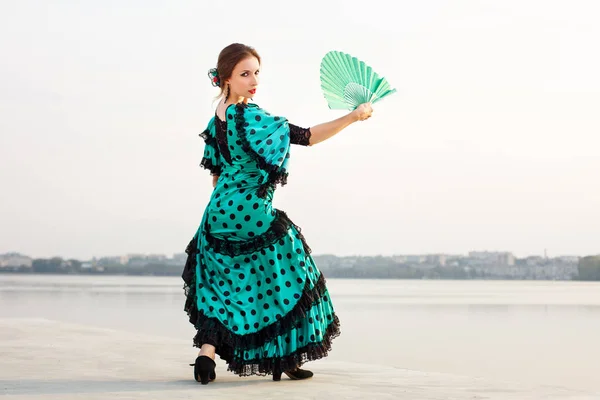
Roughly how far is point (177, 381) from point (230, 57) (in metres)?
1.45

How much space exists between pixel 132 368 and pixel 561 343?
15.6ft

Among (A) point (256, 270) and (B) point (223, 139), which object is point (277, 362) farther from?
(B) point (223, 139)

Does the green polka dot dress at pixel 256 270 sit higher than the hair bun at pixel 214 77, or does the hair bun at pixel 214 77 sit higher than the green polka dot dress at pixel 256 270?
the hair bun at pixel 214 77

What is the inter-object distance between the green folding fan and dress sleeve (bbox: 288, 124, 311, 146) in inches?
8.3

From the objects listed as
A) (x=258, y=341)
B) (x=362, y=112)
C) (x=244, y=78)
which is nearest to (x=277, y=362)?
(x=258, y=341)

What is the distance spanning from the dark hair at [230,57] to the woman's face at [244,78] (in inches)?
0.7

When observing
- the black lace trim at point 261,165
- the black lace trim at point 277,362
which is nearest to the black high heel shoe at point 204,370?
the black lace trim at point 277,362

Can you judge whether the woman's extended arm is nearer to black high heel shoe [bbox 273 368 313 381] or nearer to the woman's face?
the woman's face

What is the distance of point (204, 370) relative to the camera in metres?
3.91

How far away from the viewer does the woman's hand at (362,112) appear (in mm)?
3961

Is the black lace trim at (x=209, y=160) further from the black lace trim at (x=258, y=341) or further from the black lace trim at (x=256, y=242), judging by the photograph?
the black lace trim at (x=258, y=341)

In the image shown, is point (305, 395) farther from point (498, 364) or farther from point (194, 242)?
point (498, 364)

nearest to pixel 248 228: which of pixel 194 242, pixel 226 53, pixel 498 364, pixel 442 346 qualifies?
pixel 194 242

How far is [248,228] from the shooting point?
4059 mm
